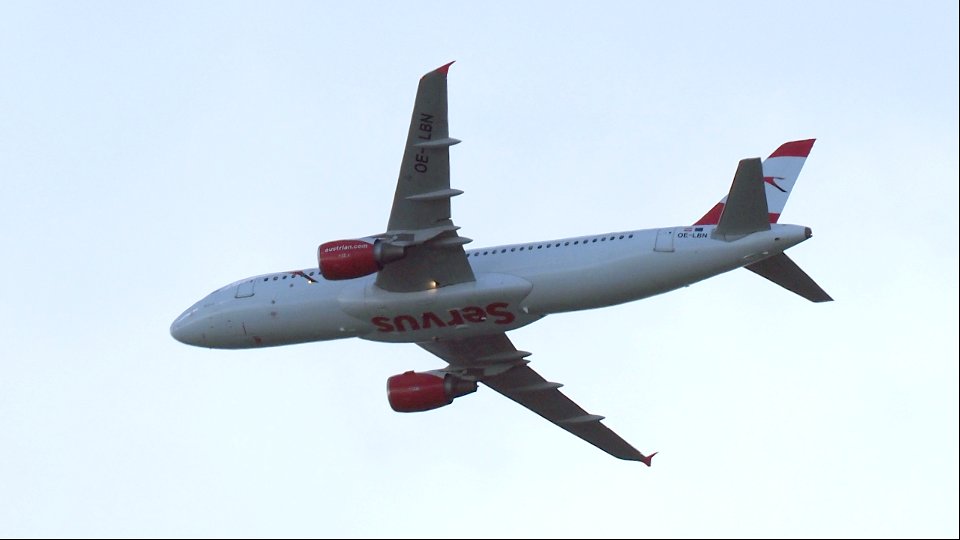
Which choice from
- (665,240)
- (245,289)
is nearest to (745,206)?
(665,240)

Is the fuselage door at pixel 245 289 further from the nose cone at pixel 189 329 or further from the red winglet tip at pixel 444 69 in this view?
the red winglet tip at pixel 444 69

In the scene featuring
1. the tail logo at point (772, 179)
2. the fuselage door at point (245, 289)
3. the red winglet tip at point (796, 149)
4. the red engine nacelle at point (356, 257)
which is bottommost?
the fuselage door at point (245, 289)

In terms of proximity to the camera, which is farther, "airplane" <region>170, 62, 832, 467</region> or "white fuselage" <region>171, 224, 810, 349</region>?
"white fuselage" <region>171, 224, 810, 349</region>

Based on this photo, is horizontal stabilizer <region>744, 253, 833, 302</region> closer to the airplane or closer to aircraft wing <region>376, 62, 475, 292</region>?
the airplane

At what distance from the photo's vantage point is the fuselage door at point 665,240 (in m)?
46.0

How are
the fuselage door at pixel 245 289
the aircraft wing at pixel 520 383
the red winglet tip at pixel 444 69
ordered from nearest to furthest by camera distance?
the red winglet tip at pixel 444 69
the fuselage door at pixel 245 289
the aircraft wing at pixel 520 383

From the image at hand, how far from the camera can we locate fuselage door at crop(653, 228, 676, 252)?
151 ft

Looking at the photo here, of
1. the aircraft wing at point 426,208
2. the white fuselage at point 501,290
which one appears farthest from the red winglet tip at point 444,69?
the white fuselage at point 501,290

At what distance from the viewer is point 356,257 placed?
4569cm

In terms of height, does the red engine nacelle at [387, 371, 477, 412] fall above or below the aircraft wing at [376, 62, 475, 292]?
below

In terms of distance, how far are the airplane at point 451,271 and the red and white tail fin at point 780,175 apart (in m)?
0.03

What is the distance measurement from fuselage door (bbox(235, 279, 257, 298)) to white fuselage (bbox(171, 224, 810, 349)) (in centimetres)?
7

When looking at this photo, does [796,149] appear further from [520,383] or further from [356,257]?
[356,257]

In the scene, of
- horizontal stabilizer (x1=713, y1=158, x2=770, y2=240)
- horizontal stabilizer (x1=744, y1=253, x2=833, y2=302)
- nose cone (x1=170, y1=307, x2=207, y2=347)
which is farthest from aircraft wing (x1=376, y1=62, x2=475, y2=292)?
horizontal stabilizer (x1=744, y1=253, x2=833, y2=302)
